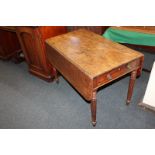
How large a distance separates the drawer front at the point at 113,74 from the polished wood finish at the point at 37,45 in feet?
3.13

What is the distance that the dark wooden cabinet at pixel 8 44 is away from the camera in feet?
8.76

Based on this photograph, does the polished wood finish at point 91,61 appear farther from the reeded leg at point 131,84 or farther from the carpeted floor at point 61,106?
the carpeted floor at point 61,106

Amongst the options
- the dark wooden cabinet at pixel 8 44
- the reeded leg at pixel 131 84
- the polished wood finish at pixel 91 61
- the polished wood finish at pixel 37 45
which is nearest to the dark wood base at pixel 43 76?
the polished wood finish at pixel 37 45

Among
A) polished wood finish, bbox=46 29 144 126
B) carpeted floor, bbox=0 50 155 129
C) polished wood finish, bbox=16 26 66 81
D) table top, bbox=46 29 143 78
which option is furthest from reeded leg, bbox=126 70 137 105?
polished wood finish, bbox=16 26 66 81

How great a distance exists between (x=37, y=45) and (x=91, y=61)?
886mm

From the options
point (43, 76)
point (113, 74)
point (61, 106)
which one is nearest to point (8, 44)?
point (43, 76)

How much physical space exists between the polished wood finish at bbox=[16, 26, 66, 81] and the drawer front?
95 cm

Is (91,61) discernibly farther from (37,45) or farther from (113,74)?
(37,45)

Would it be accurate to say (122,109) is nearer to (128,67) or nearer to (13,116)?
(128,67)

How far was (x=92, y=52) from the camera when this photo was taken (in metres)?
1.51

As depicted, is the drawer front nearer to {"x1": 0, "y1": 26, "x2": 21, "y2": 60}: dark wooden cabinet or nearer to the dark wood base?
the dark wood base

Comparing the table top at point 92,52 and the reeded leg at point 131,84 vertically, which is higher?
the table top at point 92,52
